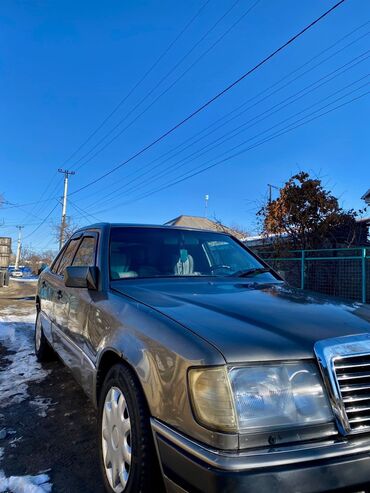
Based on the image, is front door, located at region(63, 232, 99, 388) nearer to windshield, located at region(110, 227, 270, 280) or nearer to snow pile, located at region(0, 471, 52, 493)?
windshield, located at region(110, 227, 270, 280)

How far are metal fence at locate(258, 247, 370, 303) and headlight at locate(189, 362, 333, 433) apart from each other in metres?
7.38

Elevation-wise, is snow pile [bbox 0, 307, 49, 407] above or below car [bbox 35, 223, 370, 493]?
below

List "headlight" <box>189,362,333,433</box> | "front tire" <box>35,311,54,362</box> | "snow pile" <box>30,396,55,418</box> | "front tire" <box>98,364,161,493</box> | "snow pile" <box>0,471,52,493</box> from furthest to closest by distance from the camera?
1. "front tire" <box>35,311,54,362</box>
2. "snow pile" <box>30,396,55,418</box>
3. "snow pile" <box>0,471,52,493</box>
4. "front tire" <box>98,364,161,493</box>
5. "headlight" <box>189,362,333,433</box>

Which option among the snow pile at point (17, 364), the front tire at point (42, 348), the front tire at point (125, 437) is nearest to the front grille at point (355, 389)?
the front tire at point (125, 437)

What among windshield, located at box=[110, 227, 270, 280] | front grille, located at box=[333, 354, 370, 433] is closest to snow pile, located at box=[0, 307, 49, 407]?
windshield, located at box=[110, 227, 270, 280]

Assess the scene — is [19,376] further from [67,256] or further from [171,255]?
[171,255]

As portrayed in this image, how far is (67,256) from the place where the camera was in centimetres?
461

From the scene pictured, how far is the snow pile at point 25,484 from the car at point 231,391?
0.47m

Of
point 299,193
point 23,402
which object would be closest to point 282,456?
point 23,402

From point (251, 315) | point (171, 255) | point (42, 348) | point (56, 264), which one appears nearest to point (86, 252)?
point (171, 255)

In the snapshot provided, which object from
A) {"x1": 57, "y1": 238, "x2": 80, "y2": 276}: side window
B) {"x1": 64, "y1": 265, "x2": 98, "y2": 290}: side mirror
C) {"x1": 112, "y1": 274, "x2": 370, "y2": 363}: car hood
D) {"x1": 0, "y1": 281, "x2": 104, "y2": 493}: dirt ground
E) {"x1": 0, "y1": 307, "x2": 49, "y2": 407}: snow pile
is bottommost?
{"x1": 0, "y1": 281, "x2": 104, "y2": 493}: dirt ground

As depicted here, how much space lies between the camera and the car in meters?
1.49

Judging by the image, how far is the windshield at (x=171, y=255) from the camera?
3127 millimetres

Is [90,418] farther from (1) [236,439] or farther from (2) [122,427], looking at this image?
(1) [236,439]
